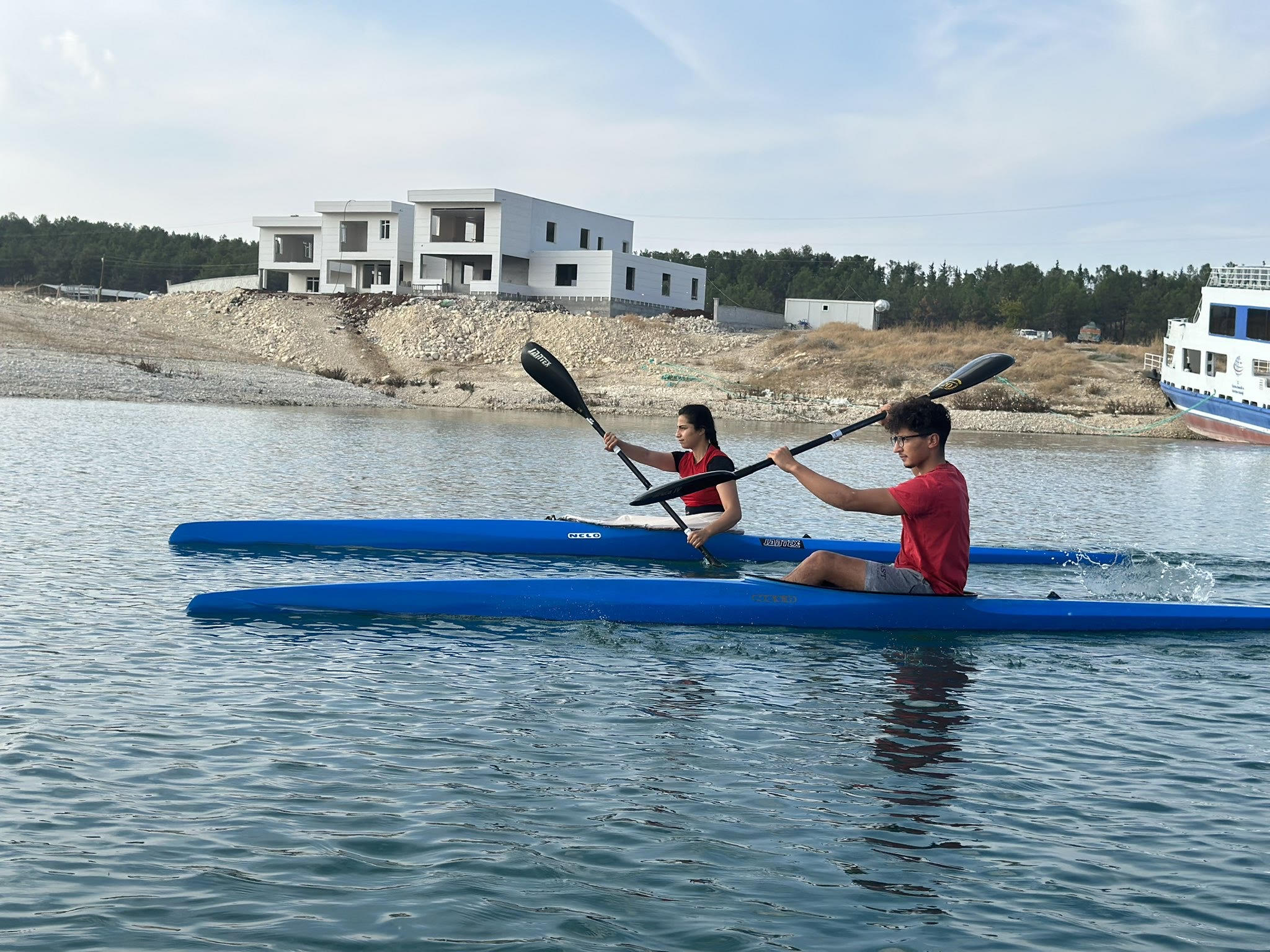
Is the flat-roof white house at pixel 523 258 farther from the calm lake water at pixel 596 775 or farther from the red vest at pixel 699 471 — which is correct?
the calm lake water at pixel 596 775

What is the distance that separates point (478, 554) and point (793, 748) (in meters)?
6.08

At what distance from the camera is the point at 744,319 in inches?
2373

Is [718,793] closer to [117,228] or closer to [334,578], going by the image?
[334,578]

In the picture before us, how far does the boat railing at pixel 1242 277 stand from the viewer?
121 ft

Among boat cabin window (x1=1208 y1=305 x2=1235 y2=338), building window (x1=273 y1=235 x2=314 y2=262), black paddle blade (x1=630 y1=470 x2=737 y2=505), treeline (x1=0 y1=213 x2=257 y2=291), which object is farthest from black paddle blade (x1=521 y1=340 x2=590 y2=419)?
treeline (x1=0 y1=213 x2=257 y2=291)

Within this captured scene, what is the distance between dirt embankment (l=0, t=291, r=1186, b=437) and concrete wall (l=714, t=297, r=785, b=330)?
202cm

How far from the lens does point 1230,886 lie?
480 cm

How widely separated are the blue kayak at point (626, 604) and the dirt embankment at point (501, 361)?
2682cm

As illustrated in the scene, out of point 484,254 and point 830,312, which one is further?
point 830,312

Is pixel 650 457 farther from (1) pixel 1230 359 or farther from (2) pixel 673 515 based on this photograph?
(1) pixel 1230 359

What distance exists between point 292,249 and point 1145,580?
63.9 m

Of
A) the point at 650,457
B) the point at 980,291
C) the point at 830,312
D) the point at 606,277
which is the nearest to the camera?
the point at 650,457

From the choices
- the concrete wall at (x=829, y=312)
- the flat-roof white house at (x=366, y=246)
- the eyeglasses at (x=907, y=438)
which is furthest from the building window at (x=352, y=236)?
the eyeglasses at (x=907, y=438)

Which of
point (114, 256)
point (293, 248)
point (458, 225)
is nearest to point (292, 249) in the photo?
point (293, 248)
